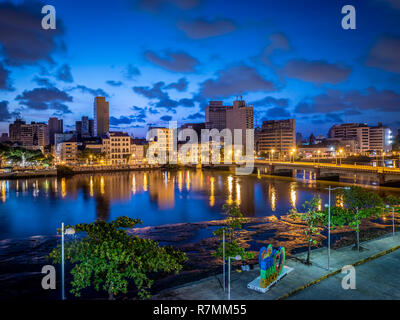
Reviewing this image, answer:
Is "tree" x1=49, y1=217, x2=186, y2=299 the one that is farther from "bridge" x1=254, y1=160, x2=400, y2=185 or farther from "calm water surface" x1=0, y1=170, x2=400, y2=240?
"bridge" x1=254, y1=160, x2=400, y2=185

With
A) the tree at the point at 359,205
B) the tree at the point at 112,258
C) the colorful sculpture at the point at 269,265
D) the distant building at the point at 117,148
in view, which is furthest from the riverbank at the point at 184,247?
the distant building at the point at 117,148

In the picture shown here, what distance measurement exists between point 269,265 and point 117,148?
14395 centimetres

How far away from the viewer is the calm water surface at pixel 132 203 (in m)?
46.1

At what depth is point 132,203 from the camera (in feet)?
199

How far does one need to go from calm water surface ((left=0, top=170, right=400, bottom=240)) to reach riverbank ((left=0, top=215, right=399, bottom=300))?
18.0 ft

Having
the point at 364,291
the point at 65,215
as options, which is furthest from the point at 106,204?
the point at 364,291

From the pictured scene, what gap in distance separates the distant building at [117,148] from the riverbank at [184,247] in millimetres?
116611

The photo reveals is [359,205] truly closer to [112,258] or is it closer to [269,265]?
[269,265]

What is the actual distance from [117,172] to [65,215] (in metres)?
78.2

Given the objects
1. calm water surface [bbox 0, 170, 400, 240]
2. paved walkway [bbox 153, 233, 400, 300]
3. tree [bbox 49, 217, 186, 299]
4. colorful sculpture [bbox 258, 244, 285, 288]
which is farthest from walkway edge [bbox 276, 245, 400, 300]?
calm water surface [bbox 0, 170, 400, 240]

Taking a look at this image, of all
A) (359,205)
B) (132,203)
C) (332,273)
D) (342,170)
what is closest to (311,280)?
(332,273)
